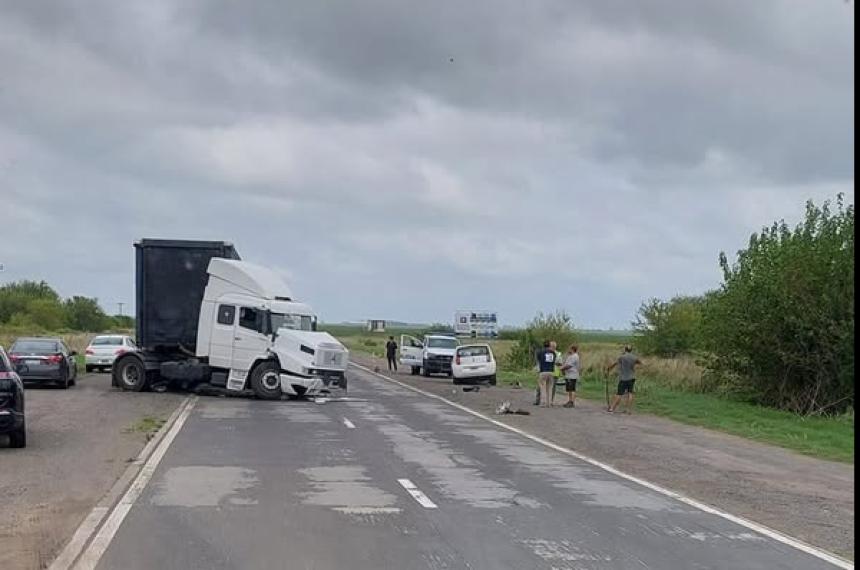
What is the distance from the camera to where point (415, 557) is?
916 cm

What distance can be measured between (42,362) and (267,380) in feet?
23.9

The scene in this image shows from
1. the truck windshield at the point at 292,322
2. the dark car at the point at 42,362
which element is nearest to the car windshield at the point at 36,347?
the dark car at the point at 42,362

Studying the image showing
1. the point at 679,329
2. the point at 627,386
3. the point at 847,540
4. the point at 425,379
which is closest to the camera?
the point at 847,540

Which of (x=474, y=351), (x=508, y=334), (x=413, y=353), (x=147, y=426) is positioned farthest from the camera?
(x=508, y=334)

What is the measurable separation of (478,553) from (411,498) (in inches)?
129

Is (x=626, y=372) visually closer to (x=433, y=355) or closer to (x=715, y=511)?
(x=715, y=511)

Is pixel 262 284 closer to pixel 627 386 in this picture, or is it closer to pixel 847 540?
pixel 627 386

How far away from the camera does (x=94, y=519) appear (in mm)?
10836

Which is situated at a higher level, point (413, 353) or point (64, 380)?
point (413, 353)

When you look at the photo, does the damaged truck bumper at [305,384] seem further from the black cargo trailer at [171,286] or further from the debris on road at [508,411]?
the debris on road at [508,411]

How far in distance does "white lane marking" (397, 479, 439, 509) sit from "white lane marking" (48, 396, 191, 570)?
3.28 m

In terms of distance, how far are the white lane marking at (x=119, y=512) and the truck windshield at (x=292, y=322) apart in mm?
11573

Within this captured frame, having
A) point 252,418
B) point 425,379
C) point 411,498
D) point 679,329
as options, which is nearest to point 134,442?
point 252,418

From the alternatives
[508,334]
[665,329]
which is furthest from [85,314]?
[665,329]
